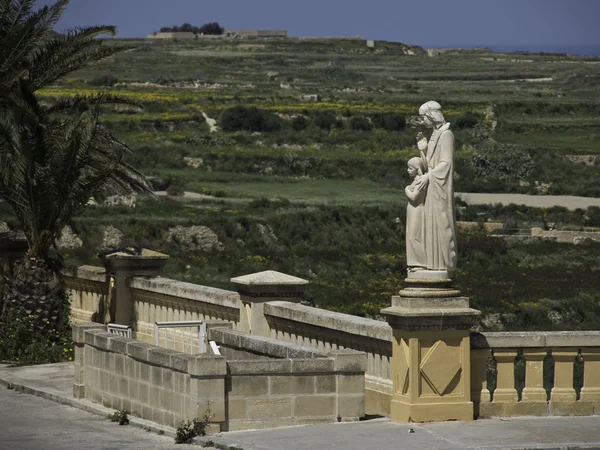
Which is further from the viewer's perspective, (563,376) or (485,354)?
(563,376)

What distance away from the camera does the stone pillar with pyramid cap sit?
Answer: 1786cm

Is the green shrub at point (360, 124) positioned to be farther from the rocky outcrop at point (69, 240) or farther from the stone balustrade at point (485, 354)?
the stone balustrade at point (485, 354)

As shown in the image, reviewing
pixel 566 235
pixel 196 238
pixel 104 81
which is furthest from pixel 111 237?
pixel 104 81

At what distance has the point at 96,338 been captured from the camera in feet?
53.1

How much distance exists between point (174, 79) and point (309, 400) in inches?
4878

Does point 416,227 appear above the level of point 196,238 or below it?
above

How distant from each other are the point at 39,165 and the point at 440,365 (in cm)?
874

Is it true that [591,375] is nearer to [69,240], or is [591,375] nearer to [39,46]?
[39,46]

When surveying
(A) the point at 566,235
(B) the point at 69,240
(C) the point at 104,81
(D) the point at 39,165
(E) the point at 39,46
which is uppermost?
(C) the point at 104,81


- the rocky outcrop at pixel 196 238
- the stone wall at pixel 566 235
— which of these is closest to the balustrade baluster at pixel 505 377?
the rocky outcrop at pixel 196 238

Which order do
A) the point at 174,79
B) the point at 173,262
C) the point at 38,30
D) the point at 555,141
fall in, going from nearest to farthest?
the point at 38,30 < the point at 173,262 < the point at 555,141 < the point at 174,79

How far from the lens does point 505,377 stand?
1441 centimetres

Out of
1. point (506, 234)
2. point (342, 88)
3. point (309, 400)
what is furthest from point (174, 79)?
point (309, 400)

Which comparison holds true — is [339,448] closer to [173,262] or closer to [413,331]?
[413,331]
